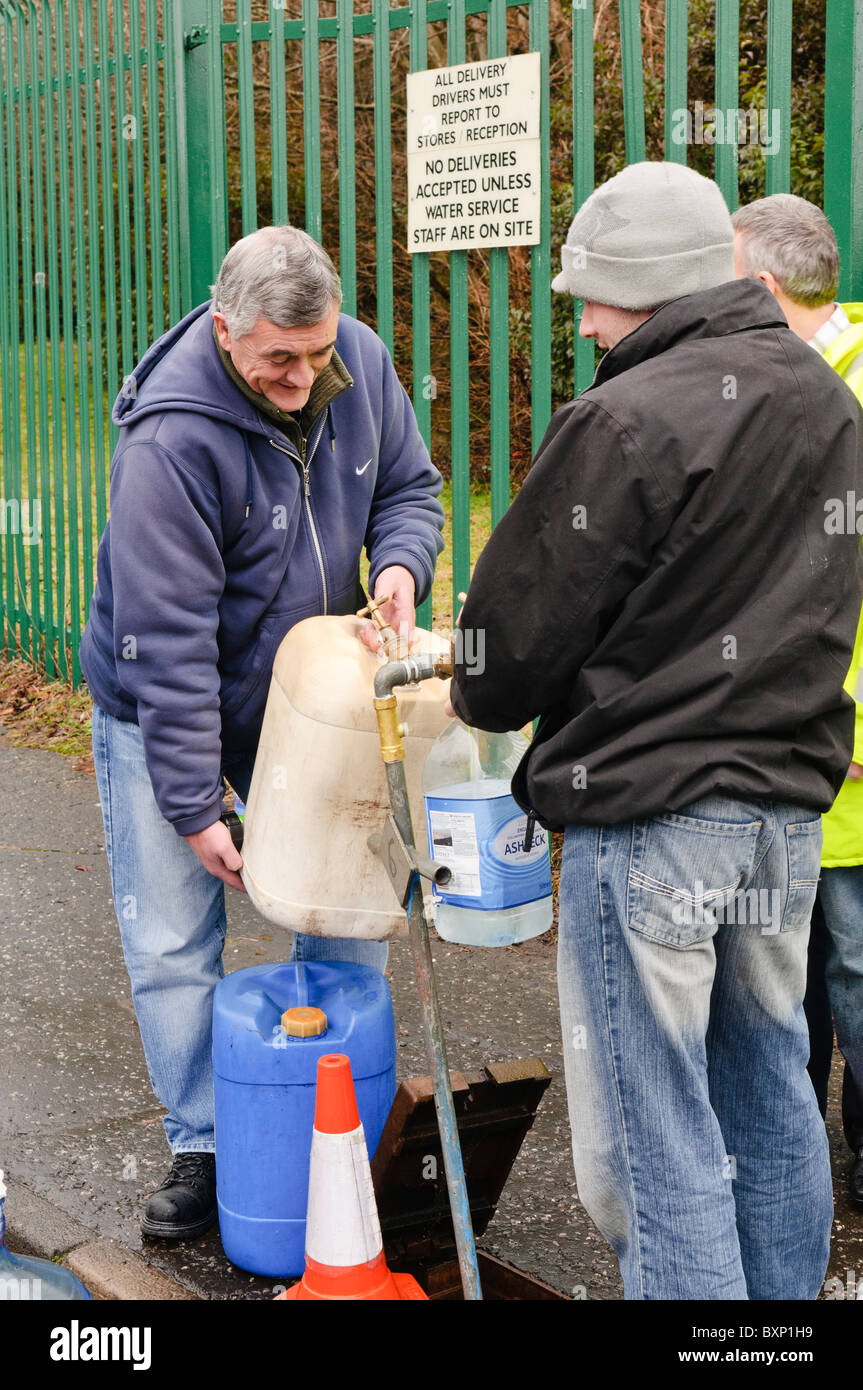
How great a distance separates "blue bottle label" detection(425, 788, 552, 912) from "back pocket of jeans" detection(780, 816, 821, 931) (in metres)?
0.43

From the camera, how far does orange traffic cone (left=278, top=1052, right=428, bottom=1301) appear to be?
8.36 feet

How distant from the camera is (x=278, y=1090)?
2809 millimetres

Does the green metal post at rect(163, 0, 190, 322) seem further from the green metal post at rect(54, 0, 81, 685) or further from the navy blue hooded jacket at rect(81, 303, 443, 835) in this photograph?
the navy blue hooded jacket at rect(81, 303, 443, 835)

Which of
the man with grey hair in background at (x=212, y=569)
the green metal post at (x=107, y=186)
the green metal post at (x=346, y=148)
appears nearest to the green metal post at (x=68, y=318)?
the green metal post at (x=107, y=186)

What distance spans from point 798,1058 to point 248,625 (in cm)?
134

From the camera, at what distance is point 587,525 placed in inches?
81.5

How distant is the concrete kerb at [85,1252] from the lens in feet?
9.63

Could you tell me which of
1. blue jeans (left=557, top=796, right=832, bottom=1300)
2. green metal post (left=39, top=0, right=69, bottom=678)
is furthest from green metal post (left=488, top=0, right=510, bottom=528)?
green metal post (left=39, top=0, right=69, bottom=678)

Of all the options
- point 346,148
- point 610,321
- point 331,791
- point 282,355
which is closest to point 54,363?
point 346,148

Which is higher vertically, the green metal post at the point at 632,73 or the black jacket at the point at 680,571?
the green metal post at the point at 632,73

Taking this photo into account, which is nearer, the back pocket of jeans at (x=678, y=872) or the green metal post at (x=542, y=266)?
the back pocket of jeans at (x=678, y=872)

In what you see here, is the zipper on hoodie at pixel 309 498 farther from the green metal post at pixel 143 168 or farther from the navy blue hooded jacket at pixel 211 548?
the green metal post at pixel 143 168

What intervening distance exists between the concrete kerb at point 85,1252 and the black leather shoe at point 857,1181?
143 centimetres

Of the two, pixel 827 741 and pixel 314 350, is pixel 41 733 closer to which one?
pixel 314 350
